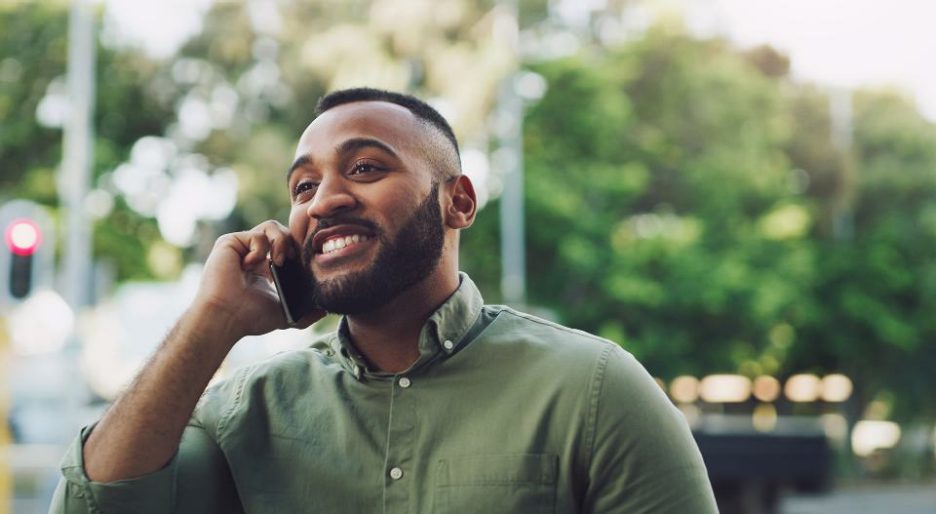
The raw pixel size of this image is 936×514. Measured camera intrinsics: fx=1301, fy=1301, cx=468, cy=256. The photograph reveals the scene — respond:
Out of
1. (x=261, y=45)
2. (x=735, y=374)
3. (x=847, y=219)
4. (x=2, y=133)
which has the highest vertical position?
(x=261, y=45)

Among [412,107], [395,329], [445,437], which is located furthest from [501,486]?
[412,107]

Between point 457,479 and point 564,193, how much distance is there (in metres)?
20.9

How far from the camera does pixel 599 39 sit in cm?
2475

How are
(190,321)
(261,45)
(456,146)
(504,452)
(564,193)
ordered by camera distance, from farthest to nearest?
1. (261,45)
2. (564,193)
3. (456,146)
4. (190,321)
5. (504,452)

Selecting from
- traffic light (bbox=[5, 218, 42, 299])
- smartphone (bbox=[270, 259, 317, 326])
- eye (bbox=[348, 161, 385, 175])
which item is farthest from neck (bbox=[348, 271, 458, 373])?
traffic light (bbox=[5, 218, 42, 299])

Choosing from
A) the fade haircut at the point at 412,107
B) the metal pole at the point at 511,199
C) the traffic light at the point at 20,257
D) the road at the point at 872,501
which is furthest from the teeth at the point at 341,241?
the metal pole at the point at 511,199

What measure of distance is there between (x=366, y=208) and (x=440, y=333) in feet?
0.89

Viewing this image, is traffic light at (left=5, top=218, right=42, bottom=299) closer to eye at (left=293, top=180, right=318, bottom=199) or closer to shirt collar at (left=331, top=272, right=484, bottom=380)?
eye at (left=293, top=180, right=318, bottom=199)

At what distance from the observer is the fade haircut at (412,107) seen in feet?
8.37

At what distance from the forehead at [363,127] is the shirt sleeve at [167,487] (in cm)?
59

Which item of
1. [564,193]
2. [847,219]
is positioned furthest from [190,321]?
[847,219]

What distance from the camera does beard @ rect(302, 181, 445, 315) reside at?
7.88 ft

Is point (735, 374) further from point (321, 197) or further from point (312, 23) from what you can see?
point (321, 197)

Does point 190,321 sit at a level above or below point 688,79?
below
